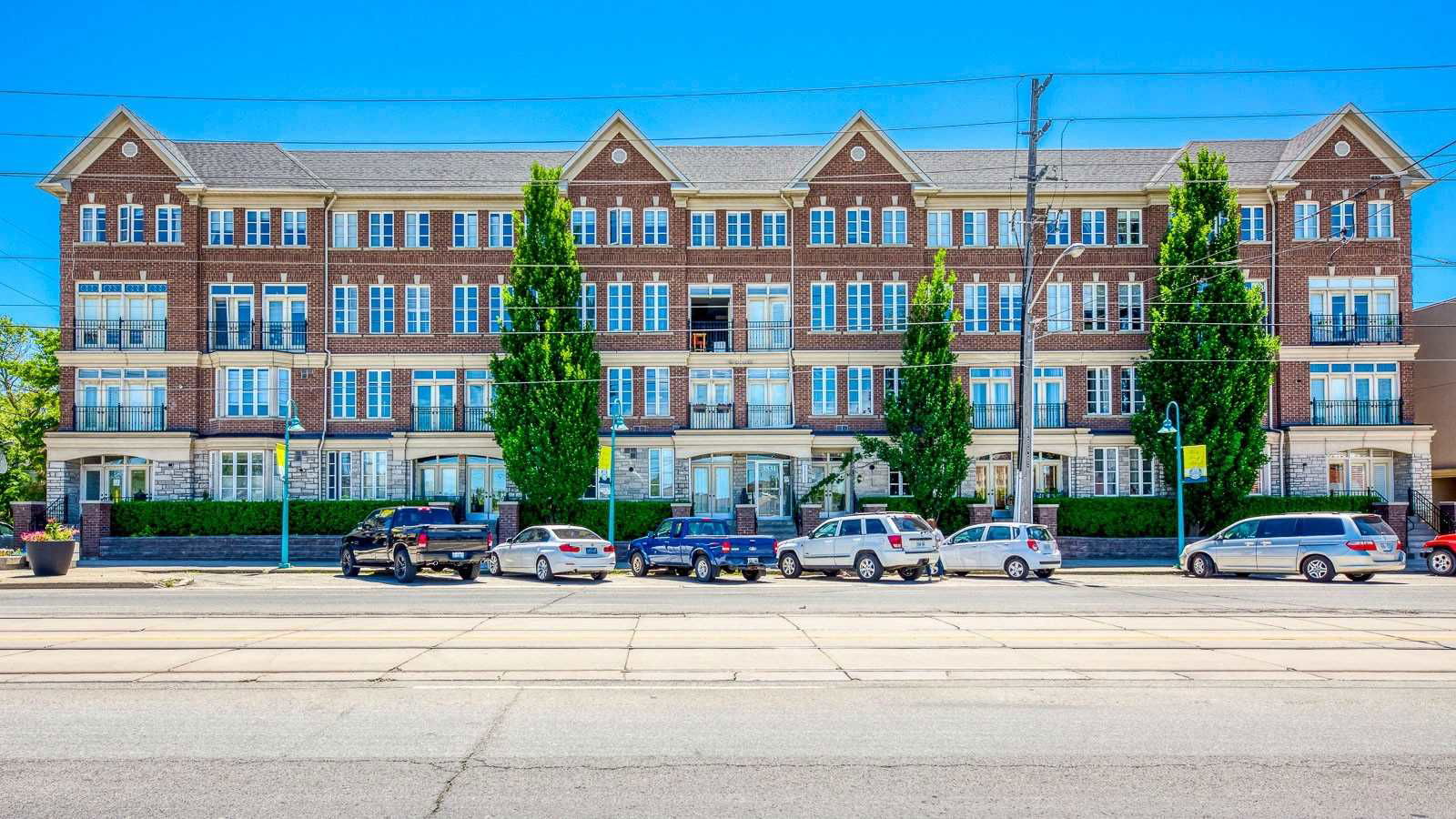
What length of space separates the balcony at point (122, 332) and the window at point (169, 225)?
2.99m

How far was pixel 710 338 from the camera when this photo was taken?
134 feet

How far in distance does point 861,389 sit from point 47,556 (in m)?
25.9

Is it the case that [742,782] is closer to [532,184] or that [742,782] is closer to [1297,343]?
[532,184]

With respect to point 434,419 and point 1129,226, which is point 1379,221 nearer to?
point 1129,226

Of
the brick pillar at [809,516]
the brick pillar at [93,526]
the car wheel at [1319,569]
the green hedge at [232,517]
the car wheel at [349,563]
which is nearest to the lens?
the car wheel at [1319,569]

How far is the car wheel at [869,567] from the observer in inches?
1033

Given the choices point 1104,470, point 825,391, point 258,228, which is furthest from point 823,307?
point 258,228

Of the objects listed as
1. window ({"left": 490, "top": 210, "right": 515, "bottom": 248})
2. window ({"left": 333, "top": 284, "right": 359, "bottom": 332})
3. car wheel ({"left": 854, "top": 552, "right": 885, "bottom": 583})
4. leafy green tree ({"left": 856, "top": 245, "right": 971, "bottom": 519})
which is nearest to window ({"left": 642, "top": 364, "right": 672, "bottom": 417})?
window ({"left": 490, "top": 210, "right": 515, "bottom": 248})

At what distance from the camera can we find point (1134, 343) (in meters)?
40.8

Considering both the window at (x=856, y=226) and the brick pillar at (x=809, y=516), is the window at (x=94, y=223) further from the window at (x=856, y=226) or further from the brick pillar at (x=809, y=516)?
the brick pillar at (x=809, y=516)

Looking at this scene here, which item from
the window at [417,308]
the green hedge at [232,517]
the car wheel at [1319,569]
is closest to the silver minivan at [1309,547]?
the car wheel at [1319,569]

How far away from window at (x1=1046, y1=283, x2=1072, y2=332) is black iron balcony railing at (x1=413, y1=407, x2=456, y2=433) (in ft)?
73.6

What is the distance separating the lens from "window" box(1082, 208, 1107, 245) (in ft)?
134

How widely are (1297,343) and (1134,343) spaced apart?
571 cm
